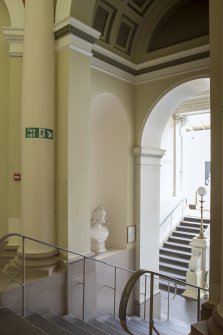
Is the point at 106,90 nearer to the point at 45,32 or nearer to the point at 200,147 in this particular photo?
the point at 45,32

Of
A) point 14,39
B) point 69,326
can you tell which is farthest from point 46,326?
point 14,39

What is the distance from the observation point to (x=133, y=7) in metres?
5.86

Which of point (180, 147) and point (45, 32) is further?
point (180, 147)

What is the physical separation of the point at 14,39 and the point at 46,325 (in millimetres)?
4387

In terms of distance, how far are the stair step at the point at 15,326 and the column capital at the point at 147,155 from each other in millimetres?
4028

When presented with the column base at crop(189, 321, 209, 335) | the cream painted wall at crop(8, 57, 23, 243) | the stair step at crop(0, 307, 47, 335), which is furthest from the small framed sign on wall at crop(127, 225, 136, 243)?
the column base at crop(189, 321, 209, 335)

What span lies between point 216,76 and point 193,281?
732 centimetres

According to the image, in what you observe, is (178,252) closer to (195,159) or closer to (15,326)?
(195,159)

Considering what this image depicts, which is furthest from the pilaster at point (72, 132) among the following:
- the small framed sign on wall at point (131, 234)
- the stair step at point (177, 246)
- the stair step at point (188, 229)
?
the stair step at point (188, 229)

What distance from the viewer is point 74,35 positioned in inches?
180

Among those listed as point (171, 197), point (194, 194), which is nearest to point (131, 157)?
point (171, 197)

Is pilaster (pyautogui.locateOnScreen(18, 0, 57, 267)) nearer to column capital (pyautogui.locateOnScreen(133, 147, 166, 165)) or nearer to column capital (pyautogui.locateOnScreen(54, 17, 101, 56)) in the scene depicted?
column capital (pyautogui.locateOnScreen(54, 17, 101, 56))

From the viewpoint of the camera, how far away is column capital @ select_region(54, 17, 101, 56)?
14.9 ft

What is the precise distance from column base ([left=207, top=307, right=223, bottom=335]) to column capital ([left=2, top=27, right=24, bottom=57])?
15.5ft
